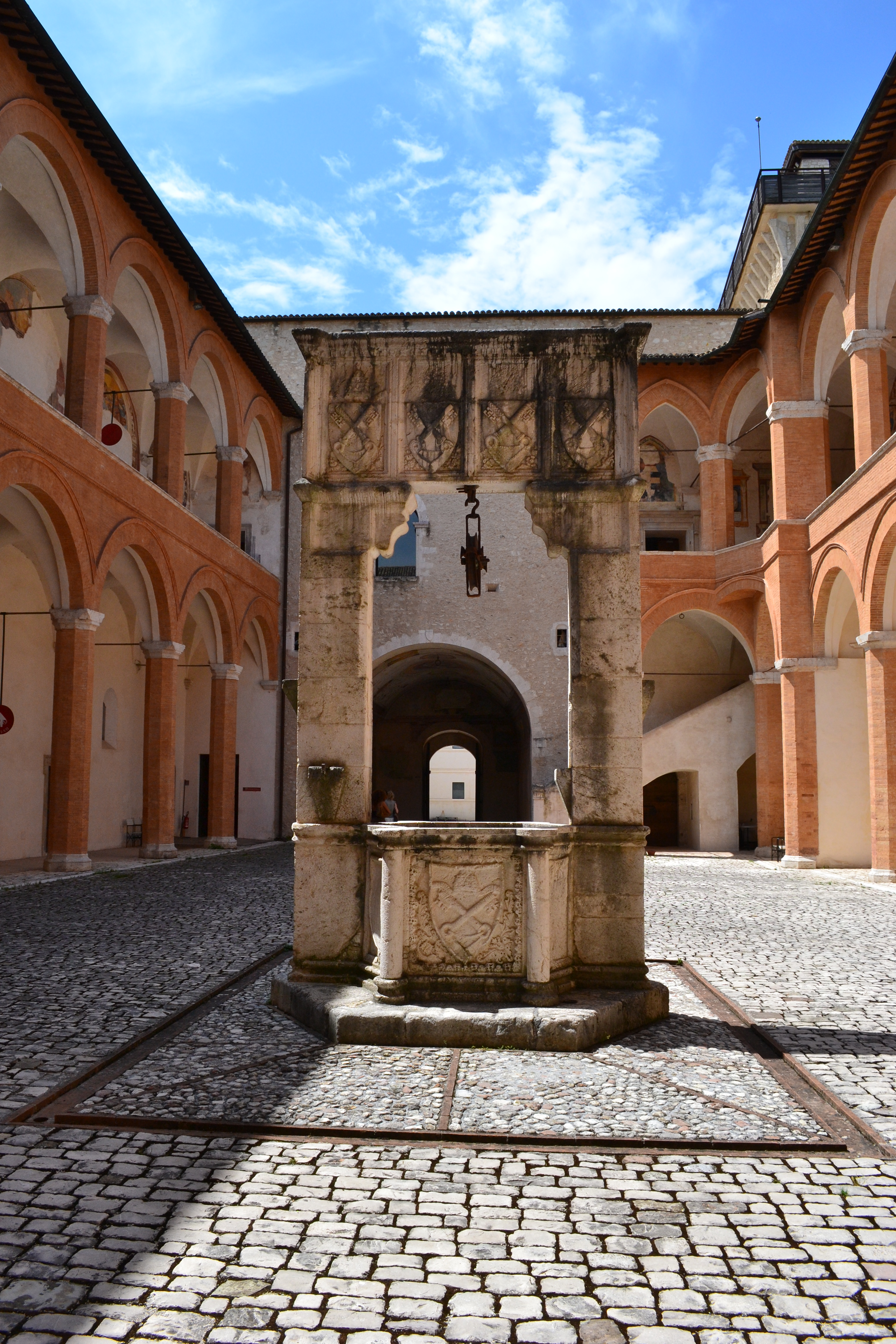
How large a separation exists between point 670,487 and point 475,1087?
73.6 feet

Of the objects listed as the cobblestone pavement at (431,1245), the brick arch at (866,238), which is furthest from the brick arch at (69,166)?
the cobblestone pavement at (431,1245)

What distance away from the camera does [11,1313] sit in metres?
2.67

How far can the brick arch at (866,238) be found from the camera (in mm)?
13930

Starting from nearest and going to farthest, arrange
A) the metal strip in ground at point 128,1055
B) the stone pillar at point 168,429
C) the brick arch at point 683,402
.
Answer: the metal strip in ground at point 128,1055 < the stone pillar at point 168,429 < the brick arch at point 683,402

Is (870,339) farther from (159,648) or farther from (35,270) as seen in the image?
(35,270)

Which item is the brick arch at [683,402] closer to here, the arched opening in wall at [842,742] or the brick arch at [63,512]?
A: the arched opening in wall at [842,742]

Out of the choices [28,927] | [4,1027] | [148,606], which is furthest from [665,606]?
[4,1027]

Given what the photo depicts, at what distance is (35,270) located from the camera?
53.4 ft

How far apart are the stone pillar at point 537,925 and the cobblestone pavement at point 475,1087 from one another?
433 millimetres

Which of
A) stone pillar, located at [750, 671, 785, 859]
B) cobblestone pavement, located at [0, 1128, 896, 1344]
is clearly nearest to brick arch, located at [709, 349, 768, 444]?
stone pillar, located at [750, 671, 785, 859]

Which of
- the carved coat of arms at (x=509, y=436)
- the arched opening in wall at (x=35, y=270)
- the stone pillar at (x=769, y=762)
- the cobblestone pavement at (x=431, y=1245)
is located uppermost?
the arched opening in wall at (x=35, y=270)

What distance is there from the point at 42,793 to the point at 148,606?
3841mm

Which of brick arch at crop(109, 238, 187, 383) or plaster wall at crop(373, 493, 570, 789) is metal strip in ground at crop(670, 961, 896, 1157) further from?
plaster wall at crop(373, 493, 570, 789)

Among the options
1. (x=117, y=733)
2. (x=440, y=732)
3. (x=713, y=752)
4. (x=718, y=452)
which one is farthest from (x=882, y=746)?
(x=440, y=732)
